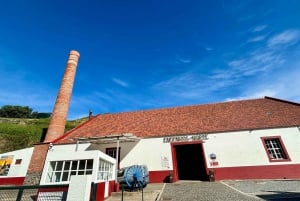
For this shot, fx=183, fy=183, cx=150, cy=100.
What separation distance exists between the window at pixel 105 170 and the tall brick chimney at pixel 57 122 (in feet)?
24.6

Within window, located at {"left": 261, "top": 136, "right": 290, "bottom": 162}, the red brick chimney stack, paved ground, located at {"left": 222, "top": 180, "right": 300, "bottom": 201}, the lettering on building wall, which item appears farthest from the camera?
the red brick chimney stack

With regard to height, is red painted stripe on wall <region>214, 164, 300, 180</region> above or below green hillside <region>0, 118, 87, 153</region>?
below

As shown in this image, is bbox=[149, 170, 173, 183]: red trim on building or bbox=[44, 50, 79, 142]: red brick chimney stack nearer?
bbox=[149, 170, 173, 183]: red trim on building

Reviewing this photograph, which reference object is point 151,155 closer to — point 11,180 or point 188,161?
point 188,161

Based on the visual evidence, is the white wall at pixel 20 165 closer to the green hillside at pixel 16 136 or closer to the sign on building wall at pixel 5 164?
the sign on building wall at pixel 5 164

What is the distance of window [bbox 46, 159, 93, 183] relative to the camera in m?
10.2

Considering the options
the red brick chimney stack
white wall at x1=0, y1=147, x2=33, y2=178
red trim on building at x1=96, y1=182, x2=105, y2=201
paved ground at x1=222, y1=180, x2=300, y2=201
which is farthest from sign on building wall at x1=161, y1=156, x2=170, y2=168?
white wall at x1=0, y1=147, x2=33, y2=178

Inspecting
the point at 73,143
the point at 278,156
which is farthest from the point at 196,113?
the point at 73,143

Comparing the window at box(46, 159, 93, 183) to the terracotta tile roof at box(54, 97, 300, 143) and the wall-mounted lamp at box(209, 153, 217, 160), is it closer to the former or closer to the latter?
the terracotta tile roof at box(54, 97, 300, 143)

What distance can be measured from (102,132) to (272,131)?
48.5 ft

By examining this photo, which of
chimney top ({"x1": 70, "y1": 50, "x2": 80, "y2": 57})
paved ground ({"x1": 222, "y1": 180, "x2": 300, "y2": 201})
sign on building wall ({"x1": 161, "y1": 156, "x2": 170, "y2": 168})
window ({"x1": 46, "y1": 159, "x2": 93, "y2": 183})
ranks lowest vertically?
paved ground ({"x1": 222, "y1": 180, "x2": 300, "y2": 201})

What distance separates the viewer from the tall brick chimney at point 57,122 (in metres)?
15.8

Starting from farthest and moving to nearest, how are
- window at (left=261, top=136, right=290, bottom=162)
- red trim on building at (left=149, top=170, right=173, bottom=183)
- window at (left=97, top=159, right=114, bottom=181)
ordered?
red trim on building at (left=149, top=170, right=173, bottom=183)
window at (left=261, top=136, right=290, bottom=162)
window at (left=97, top=159, right=114, bottom=181)

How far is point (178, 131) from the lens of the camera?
16219mm
